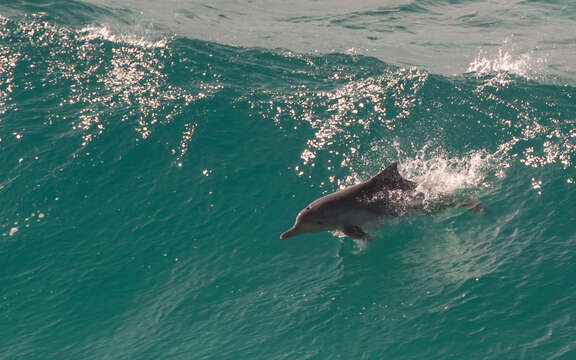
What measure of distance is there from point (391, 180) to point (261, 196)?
5130mm

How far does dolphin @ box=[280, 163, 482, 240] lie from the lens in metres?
15.6

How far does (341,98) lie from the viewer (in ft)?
82.4

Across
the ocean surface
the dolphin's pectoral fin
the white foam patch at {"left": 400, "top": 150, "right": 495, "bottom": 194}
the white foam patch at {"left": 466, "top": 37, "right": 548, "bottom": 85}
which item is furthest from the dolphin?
the white foam patch at {"left": 466, "top": 37, "right": 548, "bottom": 85}

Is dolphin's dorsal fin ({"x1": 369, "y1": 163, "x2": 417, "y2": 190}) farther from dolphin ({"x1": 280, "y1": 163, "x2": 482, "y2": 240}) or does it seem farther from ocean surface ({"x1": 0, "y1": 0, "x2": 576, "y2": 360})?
ocean surface ({"x1": 0, "y1": 0, "x2": 576, "y2": 360})

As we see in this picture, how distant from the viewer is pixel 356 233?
50.7ft

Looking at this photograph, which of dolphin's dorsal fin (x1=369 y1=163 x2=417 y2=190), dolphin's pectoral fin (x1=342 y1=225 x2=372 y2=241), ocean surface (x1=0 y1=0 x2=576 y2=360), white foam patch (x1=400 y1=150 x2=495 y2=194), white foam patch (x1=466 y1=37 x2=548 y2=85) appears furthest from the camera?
white foam patch (x1=466 y1=37 x2=548 y2=85)

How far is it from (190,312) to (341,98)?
13436mm

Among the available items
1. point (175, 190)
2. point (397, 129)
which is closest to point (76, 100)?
point (175, 190)

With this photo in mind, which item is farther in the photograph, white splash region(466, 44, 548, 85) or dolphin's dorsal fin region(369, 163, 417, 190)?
white splash region(466, 44, 548, 85)

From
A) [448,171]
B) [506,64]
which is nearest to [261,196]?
[448,171]

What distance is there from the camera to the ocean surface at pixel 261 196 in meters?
13.9

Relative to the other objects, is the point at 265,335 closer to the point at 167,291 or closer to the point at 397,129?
the point at 167,291

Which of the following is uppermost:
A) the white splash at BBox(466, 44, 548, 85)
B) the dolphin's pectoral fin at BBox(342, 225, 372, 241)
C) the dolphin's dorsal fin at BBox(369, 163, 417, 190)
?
the white splash at BBox(466, 44, 548, 85)

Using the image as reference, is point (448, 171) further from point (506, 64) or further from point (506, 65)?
point (506, 64)
